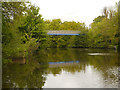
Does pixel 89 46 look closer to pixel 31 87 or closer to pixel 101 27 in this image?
pixel 101 27

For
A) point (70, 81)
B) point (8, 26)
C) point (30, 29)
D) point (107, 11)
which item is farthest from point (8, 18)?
point (107, 11)

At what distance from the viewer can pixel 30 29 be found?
24.3 metres

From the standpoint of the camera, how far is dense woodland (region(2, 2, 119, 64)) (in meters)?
9.36

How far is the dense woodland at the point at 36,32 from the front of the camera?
9359 millimetres

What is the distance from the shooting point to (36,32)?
2469 cm

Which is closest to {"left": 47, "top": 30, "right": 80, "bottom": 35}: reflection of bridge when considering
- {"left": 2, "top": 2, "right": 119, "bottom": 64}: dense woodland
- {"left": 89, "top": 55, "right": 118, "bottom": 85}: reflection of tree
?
{"left": 2, "top": 2, "right": 119, "bottom": 64}: dense woodland

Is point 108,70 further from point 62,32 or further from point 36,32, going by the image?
point 62,32

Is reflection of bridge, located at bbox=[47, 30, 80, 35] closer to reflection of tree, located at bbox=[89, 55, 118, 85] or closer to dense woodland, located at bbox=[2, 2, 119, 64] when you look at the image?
dense woodland, located at bbox=[2, 2, 119, 64]

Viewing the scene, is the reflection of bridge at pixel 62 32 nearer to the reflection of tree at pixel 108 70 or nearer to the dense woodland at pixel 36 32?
the dense woodland at pixel 36 32

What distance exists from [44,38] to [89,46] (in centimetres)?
2289

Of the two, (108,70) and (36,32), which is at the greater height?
(36,32)

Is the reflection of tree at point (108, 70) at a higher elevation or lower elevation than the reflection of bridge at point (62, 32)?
lower

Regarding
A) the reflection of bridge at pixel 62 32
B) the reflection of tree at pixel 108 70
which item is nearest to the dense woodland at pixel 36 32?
the reflection of bridge at pixel 62 32

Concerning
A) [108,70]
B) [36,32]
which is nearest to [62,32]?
[36,32]
